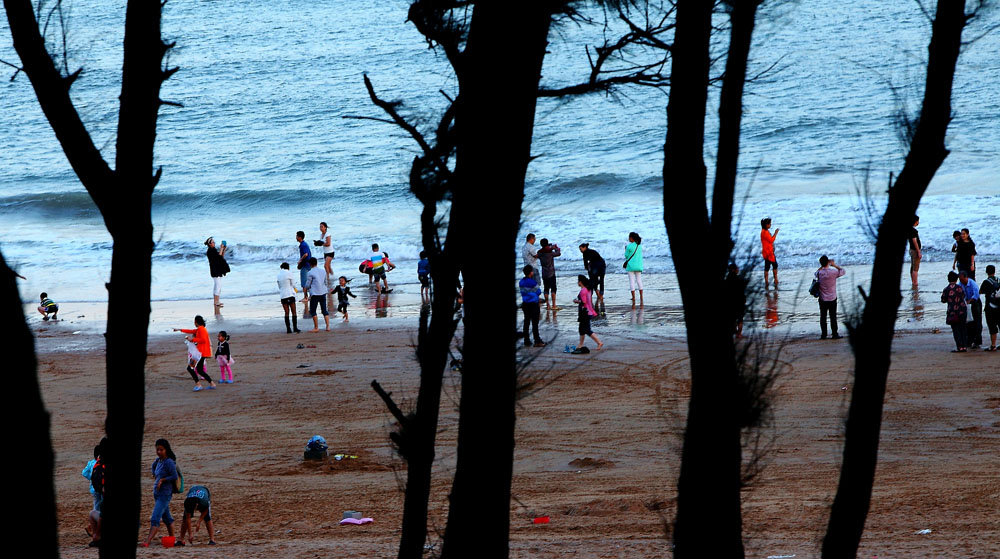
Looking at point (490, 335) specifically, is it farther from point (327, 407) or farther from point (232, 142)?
point (232, 142)

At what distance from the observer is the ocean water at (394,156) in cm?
3128

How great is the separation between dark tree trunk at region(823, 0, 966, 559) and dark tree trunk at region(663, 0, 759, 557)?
1.48 feet

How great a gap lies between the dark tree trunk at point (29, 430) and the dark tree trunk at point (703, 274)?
254cm

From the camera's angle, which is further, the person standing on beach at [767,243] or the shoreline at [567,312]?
the person standing on beach at [767,243]

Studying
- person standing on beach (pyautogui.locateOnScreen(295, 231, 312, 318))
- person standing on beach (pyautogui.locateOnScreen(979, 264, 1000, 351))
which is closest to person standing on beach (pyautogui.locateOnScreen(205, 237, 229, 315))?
person standing on beach (pyautogui.locateOnScreen(295, 231, 312, 318))

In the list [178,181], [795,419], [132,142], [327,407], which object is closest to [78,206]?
[178,181]

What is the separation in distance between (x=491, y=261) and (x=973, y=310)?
1392cm

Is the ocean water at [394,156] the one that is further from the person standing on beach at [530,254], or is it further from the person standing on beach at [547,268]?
the person standing on beach at [530,254]

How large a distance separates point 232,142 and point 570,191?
905 inches

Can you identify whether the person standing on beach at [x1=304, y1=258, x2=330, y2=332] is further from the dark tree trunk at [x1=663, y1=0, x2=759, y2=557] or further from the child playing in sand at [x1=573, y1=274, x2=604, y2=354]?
the dark tree trunk at [x1=663, y1=0, x2=759, y2=557]

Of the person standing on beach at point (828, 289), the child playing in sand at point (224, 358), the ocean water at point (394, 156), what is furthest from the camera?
the ocean water at point (394, 156)

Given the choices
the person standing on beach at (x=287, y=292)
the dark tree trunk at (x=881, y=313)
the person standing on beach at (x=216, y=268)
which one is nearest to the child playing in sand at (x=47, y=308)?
the person standing on beach at (x=216, y=268)

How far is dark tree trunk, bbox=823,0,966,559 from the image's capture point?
14.2 feet

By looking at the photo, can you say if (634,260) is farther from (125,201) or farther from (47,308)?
(125,201)
